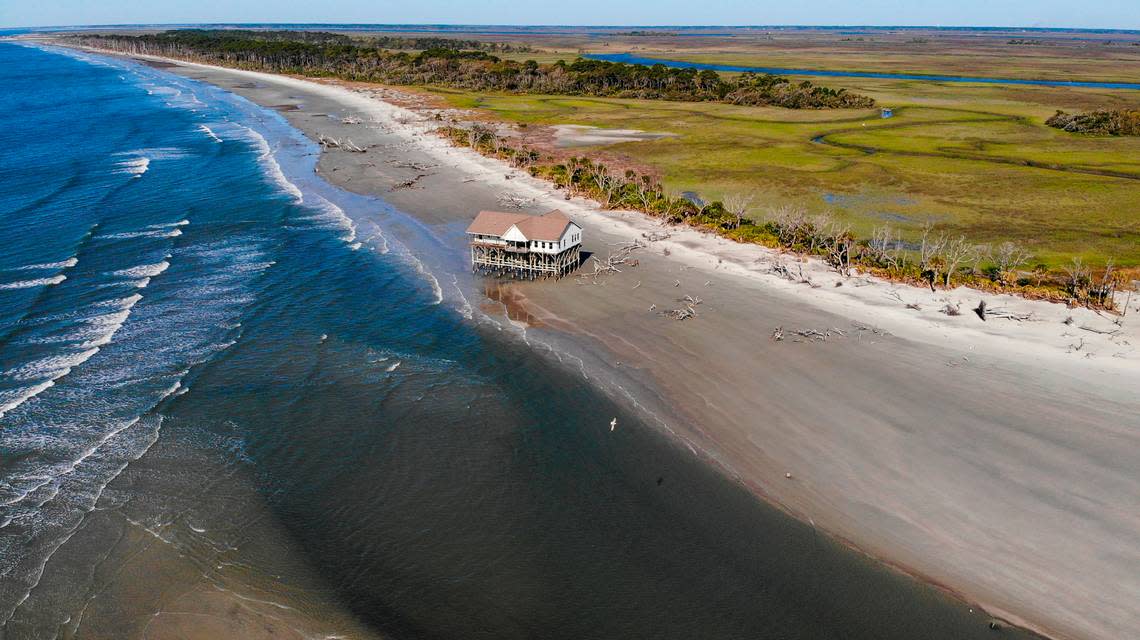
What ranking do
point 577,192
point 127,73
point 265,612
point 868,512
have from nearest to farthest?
point 265,612
point 868,512
point 577,192
point 127,73

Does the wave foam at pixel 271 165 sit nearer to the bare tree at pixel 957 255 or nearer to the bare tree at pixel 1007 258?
the bare tree at pixel 957 255

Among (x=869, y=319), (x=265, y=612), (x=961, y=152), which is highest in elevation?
(x=961, y=152)

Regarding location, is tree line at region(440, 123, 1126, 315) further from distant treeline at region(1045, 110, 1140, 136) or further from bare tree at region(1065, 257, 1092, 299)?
distant treeline at region(1045, 110, 1140, 136)

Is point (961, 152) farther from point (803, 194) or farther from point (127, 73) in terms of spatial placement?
point (127, 73)

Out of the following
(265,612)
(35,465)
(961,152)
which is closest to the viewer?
(265,612)

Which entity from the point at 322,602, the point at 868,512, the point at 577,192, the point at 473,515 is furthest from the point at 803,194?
the point at 322,602

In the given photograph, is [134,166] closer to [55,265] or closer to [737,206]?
[55,265]

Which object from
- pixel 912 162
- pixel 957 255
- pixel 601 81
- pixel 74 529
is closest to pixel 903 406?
pixel 957 255

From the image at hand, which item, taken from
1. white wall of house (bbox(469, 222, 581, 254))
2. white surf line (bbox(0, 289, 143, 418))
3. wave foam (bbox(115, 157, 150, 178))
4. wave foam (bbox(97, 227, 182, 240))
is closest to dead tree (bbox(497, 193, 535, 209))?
white wall of house (bbox(469, 222, 581, 254))

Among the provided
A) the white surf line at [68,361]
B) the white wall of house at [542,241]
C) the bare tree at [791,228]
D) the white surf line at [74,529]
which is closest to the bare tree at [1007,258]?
the bare tree at [791,228]
